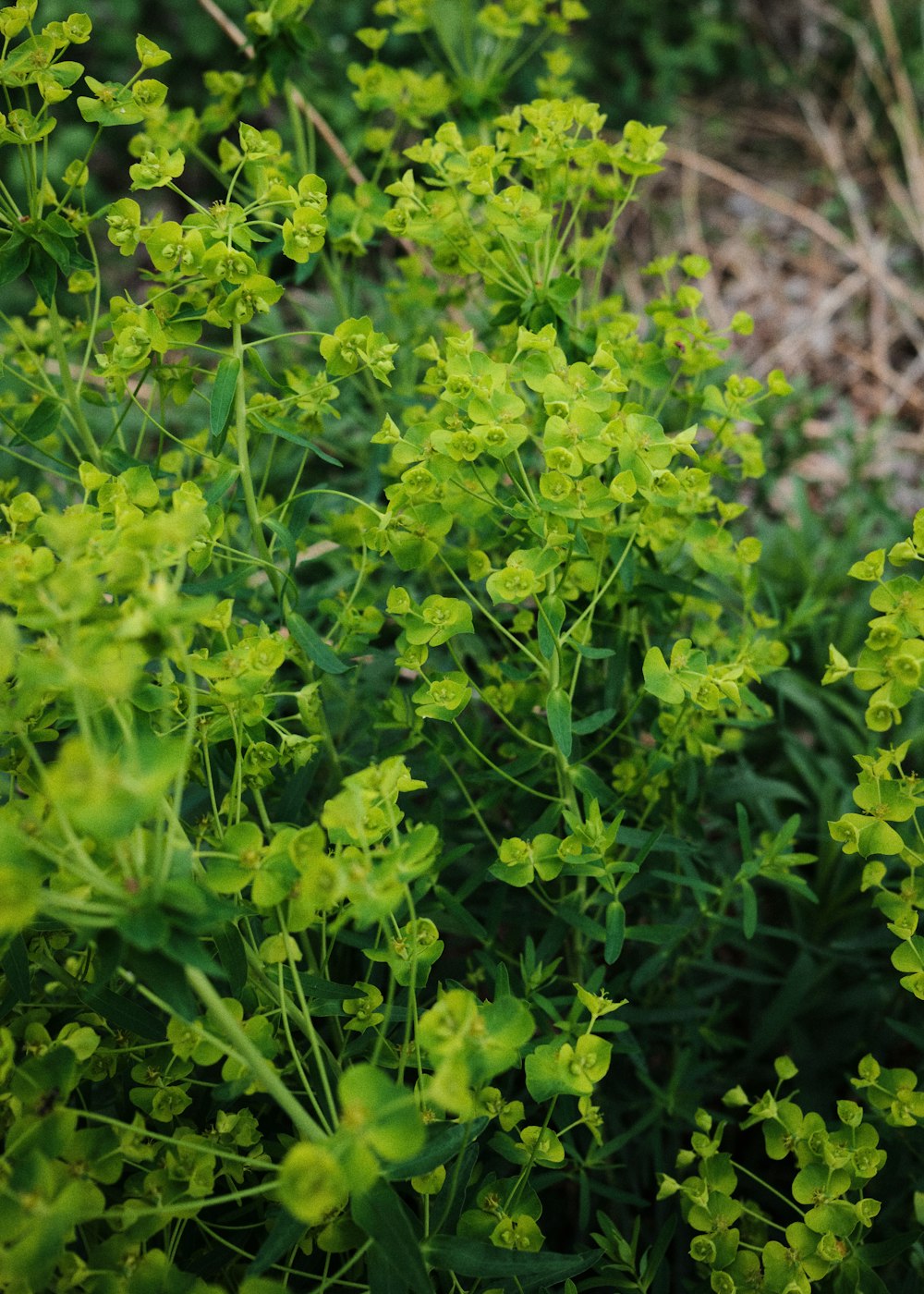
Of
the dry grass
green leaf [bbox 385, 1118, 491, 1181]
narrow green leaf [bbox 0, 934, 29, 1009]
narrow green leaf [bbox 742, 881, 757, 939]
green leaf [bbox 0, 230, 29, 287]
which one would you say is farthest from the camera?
the dry grass

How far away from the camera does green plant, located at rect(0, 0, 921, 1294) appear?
2.43ft

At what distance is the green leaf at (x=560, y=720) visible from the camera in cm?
99

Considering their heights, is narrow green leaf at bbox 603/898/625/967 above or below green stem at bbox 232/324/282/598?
below

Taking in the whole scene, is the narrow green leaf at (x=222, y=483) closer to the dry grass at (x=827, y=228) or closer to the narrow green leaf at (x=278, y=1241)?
the narrow green leaf at (x=278, y=1241)

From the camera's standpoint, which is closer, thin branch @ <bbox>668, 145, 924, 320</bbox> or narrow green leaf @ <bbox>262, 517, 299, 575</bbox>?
narrow green leaf @ <bbox>262, 517, 299, 575</bbox>

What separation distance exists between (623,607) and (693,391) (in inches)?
11.2

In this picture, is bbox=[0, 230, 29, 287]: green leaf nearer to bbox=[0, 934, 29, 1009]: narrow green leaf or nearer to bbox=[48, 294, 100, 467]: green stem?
bbox=[48, 294, 100, 467]: green stem

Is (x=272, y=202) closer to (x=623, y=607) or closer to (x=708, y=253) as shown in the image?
(x=623, y=607)

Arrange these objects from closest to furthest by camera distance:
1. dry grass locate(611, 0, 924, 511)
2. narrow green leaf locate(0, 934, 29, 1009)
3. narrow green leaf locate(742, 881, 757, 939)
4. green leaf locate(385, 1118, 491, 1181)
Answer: green leaf locate(385, 1118, 491, 1181), narrow green leaf locate(0, 934, 29, 1009), narrow green leaf locate(742, 881, 757, 939), dry grass locate(611, 0, 924, 511)

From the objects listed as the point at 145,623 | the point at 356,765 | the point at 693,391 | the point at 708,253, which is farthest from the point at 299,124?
the point at 708,253

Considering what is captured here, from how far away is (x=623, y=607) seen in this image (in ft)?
4.08

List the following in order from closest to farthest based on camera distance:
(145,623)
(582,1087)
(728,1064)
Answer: (145,623) < (582,1087) < (728,1064)

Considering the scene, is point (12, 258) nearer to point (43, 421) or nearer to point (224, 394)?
point (43, 421)

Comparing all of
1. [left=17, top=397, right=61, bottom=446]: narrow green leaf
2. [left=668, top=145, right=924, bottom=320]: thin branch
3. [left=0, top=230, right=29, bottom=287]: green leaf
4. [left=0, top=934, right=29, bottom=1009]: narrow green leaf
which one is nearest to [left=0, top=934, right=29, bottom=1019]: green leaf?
[left=0, top=934, right=29, bottom=1009]: narrow green leaf
